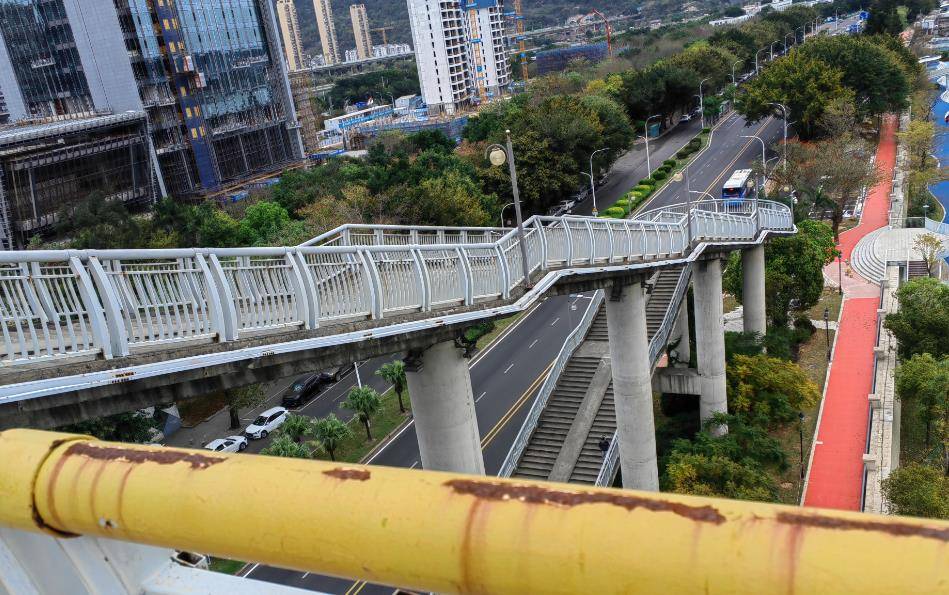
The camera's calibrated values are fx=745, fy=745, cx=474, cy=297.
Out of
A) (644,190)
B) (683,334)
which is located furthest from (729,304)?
(644,190)

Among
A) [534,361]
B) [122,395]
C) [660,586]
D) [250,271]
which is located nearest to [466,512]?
[660,586]

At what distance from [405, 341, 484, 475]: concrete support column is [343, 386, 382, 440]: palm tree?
14.7 meters

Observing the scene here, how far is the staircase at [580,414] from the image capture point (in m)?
21.5

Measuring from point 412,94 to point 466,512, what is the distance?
136094 mm

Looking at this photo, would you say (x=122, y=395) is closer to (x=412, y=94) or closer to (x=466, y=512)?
(x=466, y=512)

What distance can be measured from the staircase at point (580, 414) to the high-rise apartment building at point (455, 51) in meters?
80.9

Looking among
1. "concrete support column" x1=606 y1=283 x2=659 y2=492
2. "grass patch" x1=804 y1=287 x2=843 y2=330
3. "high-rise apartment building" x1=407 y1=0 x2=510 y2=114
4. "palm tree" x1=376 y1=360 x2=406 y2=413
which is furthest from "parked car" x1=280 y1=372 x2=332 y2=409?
"high-rise apartment building" x1=407 y1=0 x2=510 y2=114

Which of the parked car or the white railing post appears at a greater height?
the white railing post

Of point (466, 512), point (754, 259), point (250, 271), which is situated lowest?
point (754, 259)

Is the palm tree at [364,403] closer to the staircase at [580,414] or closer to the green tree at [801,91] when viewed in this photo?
the staircase at [580,414]

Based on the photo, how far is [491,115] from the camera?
62.9m

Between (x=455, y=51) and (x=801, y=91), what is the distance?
5811 cm

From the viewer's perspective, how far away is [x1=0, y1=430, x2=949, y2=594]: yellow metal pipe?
1494 mm

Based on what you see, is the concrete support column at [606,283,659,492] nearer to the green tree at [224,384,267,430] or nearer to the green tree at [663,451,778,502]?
the green tree at [663,451,778,502]
